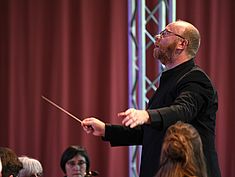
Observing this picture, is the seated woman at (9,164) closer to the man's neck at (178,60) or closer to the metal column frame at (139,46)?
the man's neck at (178,60)

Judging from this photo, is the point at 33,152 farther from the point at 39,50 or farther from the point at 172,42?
the point at 172,42

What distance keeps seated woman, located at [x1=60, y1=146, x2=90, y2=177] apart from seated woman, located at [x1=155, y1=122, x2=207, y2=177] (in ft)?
7.04

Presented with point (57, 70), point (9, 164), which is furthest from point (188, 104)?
point (57, 70)

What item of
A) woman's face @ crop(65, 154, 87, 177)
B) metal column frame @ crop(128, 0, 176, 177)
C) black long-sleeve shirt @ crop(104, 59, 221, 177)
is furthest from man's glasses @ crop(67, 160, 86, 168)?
black long-sleeve shirt @ crop(104, 59, 221, 177)

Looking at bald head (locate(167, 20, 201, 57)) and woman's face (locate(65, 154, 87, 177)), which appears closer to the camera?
bald head (locate(167, 20, 201, 57))

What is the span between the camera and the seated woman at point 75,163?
401 cm

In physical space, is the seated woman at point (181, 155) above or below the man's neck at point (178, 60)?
below

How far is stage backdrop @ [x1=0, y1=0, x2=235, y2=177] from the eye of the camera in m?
5.05

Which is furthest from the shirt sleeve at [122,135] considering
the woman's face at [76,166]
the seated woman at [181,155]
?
the woman's face at [76,166]

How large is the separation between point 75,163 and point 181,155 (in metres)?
2.27

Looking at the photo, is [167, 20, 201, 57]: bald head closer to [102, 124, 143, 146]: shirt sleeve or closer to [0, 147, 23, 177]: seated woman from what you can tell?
[102, 124, 143, 146]: shirt sleeve

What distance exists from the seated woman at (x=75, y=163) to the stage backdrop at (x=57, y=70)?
3.15 ft

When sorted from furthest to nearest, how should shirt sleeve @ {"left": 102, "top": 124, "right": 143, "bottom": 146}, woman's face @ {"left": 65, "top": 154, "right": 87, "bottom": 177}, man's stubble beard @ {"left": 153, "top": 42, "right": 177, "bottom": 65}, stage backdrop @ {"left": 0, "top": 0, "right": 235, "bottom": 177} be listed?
stage backdrop @ {"left": 0, "top": 0, "right": 235, "bottom": 177}, woman's face @ {"left": 65, "top": 154, "right": 87, "bottom": 177}, shirt sleeve @ {"left": 102, "top": 124, "right": 143, "bottom": 146}, man's stubble beard @ {"left": 153, "top": 42, "right": 177, "bottom": 65}

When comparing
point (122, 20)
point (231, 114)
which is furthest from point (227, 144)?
point (122, 20)
